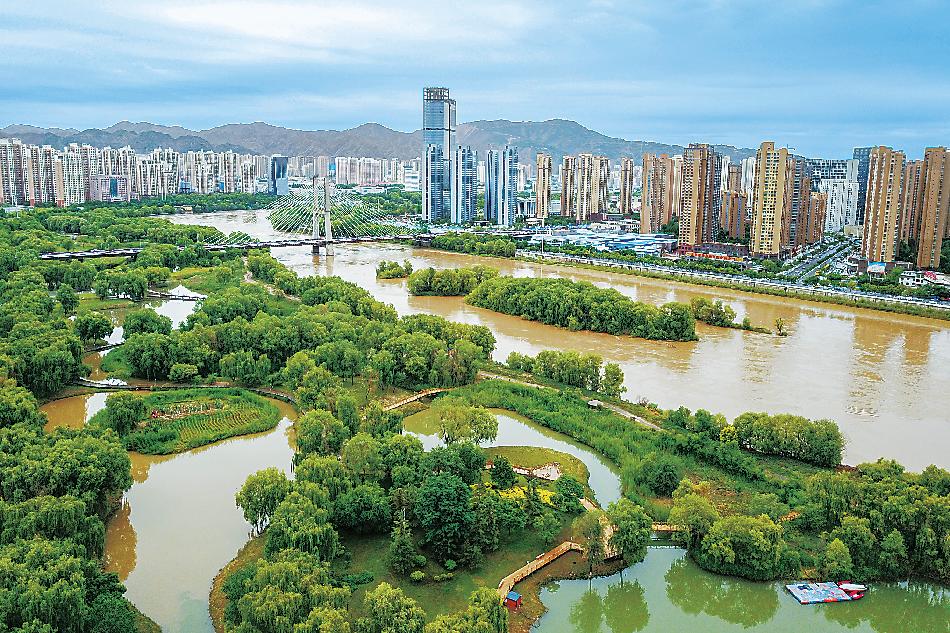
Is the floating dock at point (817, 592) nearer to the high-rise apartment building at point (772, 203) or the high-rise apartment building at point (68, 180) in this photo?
the high-rise apartment building at point (772, 203)

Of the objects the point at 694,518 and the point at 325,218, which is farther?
the point at 325,218

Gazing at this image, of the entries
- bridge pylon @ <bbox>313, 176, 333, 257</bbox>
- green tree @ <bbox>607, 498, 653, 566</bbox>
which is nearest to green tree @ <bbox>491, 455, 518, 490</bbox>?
green tree @ <bbox>607, 498, 653, 566</bbox>

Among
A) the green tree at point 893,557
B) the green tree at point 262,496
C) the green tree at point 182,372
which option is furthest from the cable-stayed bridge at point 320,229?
the green tree at point 893,557

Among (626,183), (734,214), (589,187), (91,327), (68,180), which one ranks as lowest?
(91,327)

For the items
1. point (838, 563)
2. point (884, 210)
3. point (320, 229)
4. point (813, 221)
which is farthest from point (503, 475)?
point (320, 229)

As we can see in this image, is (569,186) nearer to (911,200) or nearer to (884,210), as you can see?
(911,200)

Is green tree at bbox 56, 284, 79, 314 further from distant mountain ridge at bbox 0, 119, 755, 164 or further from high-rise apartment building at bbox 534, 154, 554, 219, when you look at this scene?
distant mountain ridge at bbox 0, 119, 755, 164

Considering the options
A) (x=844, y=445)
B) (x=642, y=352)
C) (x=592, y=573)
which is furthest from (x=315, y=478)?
(x=642, y=352)
